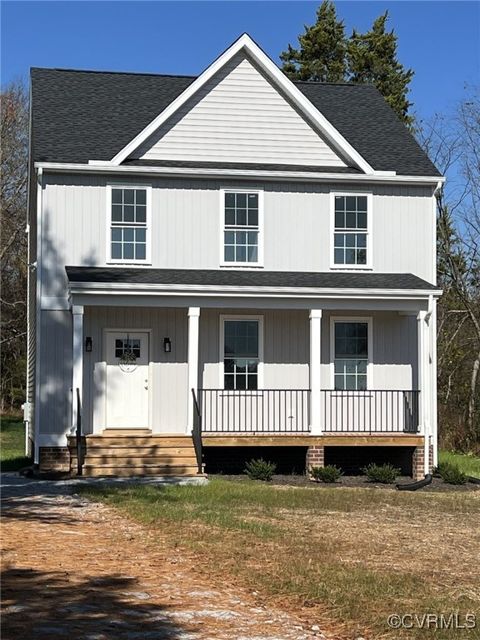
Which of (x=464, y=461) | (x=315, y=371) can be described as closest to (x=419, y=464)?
(x=315, y=371)

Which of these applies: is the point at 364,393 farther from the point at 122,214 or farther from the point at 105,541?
the point at 105,541

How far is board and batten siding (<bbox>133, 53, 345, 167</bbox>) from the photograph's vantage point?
21.5 metres

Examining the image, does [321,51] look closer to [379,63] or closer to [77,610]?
[379,63]

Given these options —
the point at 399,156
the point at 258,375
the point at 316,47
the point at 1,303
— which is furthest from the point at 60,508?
the point at 316,47

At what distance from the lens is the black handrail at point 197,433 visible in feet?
61.8

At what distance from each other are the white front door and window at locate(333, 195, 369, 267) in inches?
187

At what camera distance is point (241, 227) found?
69.6 feet

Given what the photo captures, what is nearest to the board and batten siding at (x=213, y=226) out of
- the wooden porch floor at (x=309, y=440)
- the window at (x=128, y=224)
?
the window at (x=128, y=224)

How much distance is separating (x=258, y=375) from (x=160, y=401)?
2120mm

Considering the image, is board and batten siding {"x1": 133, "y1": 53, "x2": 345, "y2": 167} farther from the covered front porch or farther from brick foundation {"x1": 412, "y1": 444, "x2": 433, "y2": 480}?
brick foundation {"x1": 412, "y1": 444, "x2": 433, "y2": 480}

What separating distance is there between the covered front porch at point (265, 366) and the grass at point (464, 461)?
1.46 metres

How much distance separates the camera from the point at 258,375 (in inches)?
830

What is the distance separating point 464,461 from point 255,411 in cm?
657

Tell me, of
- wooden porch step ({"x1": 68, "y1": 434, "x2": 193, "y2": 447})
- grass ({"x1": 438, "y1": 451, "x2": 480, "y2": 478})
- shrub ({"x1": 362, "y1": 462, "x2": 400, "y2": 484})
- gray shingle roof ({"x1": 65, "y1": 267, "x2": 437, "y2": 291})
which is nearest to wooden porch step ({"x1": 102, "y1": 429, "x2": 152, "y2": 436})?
wooden porch step ({"x1": 68, "y1": 434, "x2": 193, "y2": 447})
